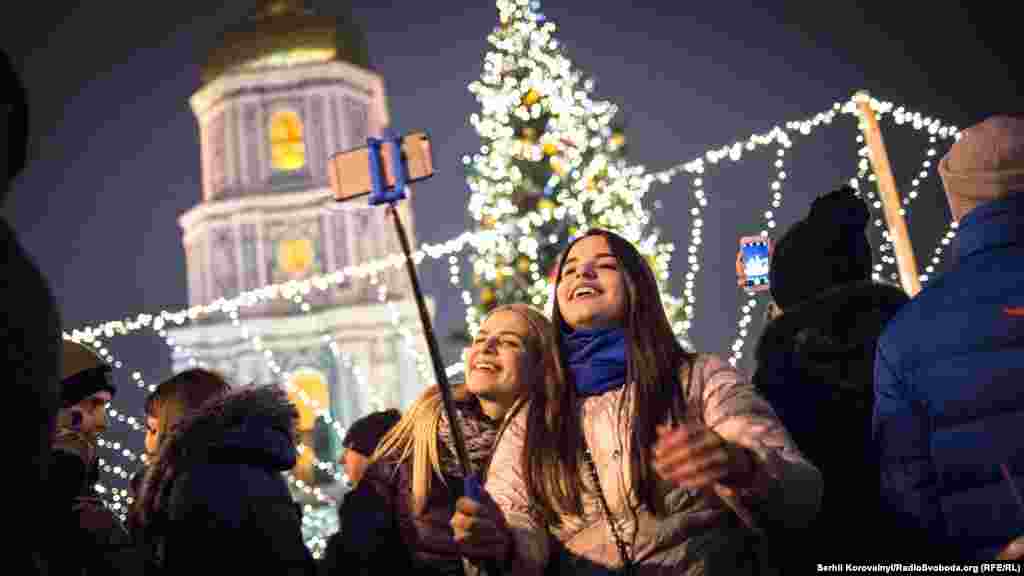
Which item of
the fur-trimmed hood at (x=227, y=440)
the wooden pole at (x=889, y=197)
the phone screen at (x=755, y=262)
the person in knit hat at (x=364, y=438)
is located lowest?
the fur-trimmed hood at (x=227, y=440)

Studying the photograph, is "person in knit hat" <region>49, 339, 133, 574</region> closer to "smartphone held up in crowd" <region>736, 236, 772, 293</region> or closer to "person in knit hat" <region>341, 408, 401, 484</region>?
"person in knit hat" <region>341, 408, 401, 484</region>

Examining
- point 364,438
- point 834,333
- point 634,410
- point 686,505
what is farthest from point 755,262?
point 686,505

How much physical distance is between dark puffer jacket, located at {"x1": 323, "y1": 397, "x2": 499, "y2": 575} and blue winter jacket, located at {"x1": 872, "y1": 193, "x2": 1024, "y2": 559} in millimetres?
1711

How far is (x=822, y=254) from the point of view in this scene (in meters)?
4.93

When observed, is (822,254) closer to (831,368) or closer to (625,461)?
(831,368)

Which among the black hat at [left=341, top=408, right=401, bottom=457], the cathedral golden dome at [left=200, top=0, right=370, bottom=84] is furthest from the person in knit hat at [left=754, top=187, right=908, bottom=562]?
the cathedral golden dome at [left=200, top=0, right=370, bottom=84]

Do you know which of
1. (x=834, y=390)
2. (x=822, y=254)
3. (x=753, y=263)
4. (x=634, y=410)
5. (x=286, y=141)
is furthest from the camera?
(x=286, y=141)

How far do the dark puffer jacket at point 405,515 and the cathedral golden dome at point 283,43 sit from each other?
136ft

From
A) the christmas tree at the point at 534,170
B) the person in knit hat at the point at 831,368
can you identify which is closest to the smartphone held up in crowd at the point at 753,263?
the person in knit hat at the point at 831,368

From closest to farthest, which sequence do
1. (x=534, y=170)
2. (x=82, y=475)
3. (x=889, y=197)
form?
(x=82, y=475) < (x=889, y=197) < (x=534, y=170)

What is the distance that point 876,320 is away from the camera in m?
4.66

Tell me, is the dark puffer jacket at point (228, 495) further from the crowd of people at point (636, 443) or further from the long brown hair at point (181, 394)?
the long brown hair at point (181, 394)

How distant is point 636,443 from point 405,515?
148cm

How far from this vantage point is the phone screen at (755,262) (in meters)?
7.25
